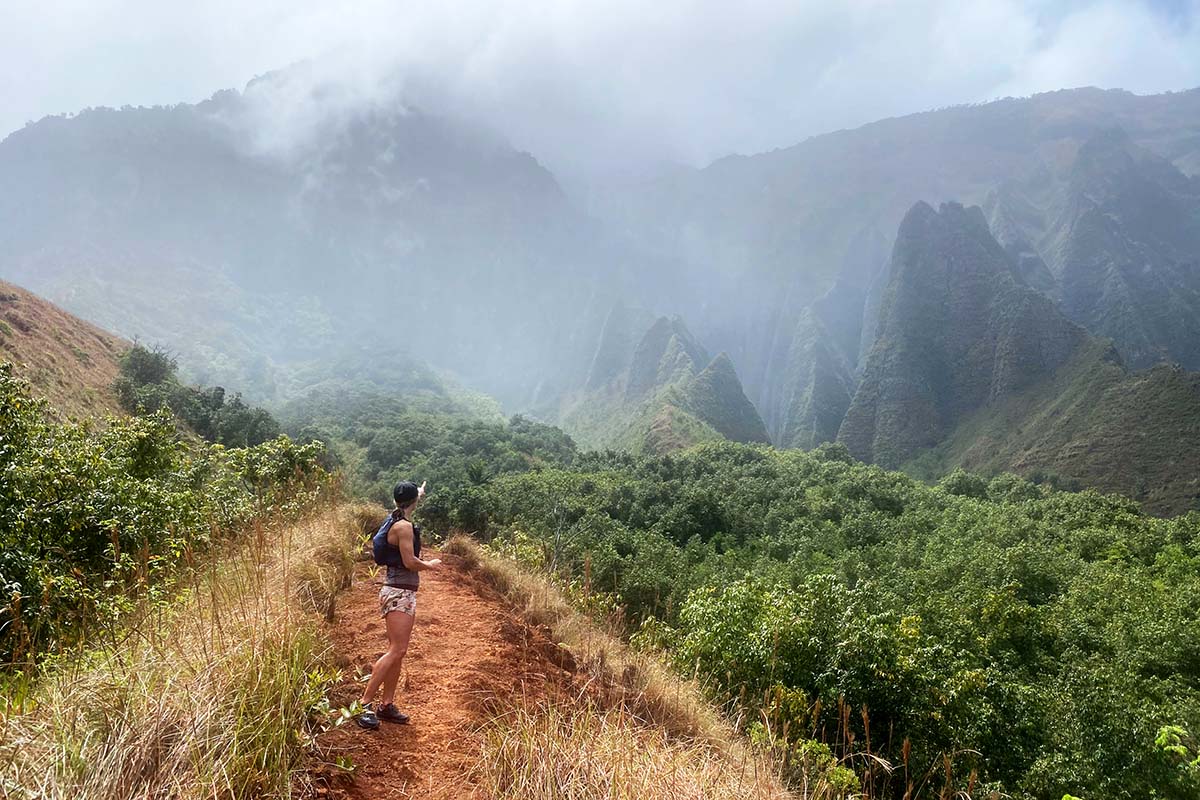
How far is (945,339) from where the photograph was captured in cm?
9012

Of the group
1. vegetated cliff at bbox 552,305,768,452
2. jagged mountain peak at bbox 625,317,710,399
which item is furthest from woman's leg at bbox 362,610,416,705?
jagged mountain peak at bbox 625,317,710,399

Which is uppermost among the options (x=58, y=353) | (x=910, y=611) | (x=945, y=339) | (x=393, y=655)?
(x=58, y=353)

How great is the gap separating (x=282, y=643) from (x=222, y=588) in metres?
1.08

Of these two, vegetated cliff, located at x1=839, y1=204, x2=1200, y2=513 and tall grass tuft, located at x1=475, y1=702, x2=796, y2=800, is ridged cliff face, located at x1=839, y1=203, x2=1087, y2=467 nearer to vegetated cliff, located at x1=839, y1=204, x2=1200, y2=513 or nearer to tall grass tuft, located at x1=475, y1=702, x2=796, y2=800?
vegetated cliff, located at x1=839, y1=204, x2=1200, y2=513

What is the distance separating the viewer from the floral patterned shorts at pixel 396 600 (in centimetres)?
413

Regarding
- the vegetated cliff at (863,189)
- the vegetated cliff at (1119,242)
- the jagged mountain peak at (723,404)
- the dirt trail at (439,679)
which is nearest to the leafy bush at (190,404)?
the dirt trail at (439,679)

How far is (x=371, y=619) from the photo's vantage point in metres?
5.93

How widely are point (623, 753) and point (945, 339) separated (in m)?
104

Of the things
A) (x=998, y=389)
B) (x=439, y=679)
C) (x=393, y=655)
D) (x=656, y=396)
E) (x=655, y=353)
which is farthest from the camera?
(x=655, y=353)

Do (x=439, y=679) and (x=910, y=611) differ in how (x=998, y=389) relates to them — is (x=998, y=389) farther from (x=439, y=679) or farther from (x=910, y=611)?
(x=439, y=679)

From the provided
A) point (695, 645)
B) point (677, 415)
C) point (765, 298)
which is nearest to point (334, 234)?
point (765, 298)

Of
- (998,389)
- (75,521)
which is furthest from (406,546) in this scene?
(998,389)

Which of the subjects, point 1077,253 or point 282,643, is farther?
point 1077,253

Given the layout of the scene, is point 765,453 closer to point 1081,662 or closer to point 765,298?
point 1081,662
